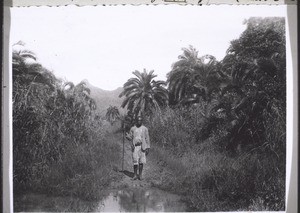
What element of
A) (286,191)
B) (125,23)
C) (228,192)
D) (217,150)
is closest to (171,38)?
(125,23)

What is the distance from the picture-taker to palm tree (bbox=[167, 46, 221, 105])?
13.6ft

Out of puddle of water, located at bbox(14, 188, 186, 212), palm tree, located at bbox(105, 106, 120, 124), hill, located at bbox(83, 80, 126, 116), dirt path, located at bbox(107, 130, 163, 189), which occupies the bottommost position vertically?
puddle of water, located at bbox(14, 188, 186, 212)

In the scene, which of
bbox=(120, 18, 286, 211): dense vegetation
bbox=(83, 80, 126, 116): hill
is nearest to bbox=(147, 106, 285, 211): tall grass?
bbox=(120, 18, 286, 211): dense vegetation

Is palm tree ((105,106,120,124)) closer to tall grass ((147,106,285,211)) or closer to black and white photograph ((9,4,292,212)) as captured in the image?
black and white photograph ((9,4,292,212))

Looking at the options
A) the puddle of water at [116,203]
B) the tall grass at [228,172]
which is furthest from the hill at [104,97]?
the puddle of water at [116,203]

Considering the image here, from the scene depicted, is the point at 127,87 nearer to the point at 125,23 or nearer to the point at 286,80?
the point at 125,23

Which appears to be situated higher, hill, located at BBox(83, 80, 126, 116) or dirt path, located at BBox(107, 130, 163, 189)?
hill, located at BBox(83, 80, 126, 116)

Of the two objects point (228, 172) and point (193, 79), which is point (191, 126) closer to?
point (193, 79)

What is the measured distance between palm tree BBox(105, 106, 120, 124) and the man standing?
0.20 metres

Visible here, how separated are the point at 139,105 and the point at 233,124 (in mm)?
949

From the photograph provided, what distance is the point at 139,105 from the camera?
13.8ft

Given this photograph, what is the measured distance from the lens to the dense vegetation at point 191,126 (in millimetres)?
4117

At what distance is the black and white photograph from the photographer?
162 inches

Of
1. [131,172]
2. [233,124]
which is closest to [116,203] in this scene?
[131,172]
